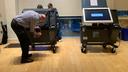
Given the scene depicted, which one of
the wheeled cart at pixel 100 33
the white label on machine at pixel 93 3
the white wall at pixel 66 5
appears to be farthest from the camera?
the white wall at pixel 66 5

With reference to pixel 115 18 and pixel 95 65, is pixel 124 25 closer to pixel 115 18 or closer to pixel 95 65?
pixel 115 18

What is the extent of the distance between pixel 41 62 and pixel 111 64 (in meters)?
1.52

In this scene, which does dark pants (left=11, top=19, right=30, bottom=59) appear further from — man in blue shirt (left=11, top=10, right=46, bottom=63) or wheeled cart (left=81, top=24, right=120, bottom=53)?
wheeled cart (left=81, top=24, right=120, bottom=53)

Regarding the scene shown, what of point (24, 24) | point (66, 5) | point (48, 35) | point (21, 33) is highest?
point (66, 5)

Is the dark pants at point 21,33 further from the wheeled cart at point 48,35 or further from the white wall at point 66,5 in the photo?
the white wall at point 66,5

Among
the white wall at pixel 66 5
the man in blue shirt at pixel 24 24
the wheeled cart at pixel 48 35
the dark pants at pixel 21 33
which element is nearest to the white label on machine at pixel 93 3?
the wheeled cart at pixel 48 35

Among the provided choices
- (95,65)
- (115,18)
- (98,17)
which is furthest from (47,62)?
(115,18)

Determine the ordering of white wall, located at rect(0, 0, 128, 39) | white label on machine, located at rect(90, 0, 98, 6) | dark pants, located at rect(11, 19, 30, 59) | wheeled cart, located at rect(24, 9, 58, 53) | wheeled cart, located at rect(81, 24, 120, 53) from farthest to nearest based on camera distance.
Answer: white wall, located at rect(0, 0, 128, 39) < white label on machine, located at rect(90, 0, 98, 6) < wheeled cart, located at rect(24, 9, 58, 53) < wheeled cart, located at rect(81, 24, 120, 53) < dark pants, located at rect(11, 19, 30, 59)

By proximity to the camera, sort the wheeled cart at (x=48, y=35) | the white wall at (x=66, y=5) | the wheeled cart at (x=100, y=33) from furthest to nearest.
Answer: the white wall at (x=66, y=5) < the wheeled cart at (x=48, y=35) < the wheeled cart at (x=100, y=33)

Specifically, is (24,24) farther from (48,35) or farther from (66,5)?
(66,5)

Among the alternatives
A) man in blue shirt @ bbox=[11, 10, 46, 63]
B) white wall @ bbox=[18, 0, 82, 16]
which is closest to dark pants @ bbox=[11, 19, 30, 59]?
man in blue shirt @ bbox=[11, 10, 46, 63]

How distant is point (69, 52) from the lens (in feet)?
21.1

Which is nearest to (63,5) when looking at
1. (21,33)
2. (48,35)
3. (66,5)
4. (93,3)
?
(66,5)

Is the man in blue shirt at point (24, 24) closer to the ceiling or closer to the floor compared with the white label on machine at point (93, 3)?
closer to the floor
